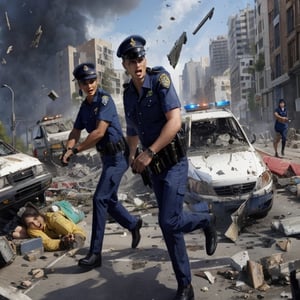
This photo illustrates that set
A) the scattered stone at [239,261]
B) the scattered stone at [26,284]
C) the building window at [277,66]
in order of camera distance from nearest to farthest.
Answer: the scattered stone at [239,261] → the scattered stone at [26,284] → the building window at [277,66]

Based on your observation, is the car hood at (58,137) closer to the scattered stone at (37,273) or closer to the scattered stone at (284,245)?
the scattered stone at (37,273)

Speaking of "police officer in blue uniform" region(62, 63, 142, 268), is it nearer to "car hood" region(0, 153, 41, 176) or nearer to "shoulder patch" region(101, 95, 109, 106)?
"shoulder patch" region(101, 95, 109, 106)

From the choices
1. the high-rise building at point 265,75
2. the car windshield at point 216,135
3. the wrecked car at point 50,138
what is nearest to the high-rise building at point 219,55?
the high-rise building at point 265,75

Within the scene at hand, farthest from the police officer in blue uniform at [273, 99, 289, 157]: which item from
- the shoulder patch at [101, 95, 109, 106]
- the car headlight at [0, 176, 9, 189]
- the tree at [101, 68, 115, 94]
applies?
the tree at [101, 68, 115, 94]

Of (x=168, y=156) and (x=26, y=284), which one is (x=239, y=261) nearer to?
(x=168, y=156)

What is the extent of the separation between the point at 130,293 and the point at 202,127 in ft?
12.8

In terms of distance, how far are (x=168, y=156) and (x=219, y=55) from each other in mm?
154008

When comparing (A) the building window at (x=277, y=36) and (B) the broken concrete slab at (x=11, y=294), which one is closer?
(B) the broken concrete slab at (x=11, y=294)

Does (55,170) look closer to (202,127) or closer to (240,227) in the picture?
(202,127)

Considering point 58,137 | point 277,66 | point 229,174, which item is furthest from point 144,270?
point 277,66

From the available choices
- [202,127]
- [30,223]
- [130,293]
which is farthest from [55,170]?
[130,293]

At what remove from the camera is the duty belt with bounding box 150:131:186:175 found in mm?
3195

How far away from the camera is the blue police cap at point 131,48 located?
322cm

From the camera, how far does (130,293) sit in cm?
356
